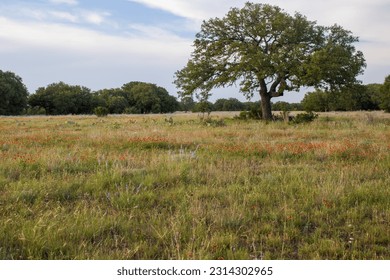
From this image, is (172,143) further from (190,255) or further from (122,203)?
(190,255)

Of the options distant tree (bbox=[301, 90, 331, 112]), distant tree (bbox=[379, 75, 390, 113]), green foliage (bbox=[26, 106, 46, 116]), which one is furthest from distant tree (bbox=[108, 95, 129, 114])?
distant tree (bbox=[379, 75, 390, 113])

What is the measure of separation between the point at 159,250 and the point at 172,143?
9583 mm

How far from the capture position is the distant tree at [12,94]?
73125 mm

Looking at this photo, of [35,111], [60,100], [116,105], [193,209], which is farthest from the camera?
[116,105]

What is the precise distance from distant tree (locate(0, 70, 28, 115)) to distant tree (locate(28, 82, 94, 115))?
503 cm

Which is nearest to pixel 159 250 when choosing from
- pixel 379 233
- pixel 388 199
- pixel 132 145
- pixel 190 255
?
pixel 190 255

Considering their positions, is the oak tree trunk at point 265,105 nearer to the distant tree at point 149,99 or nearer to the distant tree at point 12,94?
the distant tree at point 12,94

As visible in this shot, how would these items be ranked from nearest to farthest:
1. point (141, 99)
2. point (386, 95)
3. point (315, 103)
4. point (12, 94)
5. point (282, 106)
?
point (282, 106) → point (386, 95) → point (12, 94) → point (315, 103) → point (141, 99)

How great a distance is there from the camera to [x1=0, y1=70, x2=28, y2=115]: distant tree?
73125mm

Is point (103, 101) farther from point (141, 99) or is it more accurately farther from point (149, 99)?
point (149, 99)

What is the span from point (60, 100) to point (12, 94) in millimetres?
12551

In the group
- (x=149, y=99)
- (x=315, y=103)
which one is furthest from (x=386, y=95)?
(x=149, y=99)

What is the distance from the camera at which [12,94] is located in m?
74.1

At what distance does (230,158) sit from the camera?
10.3m
